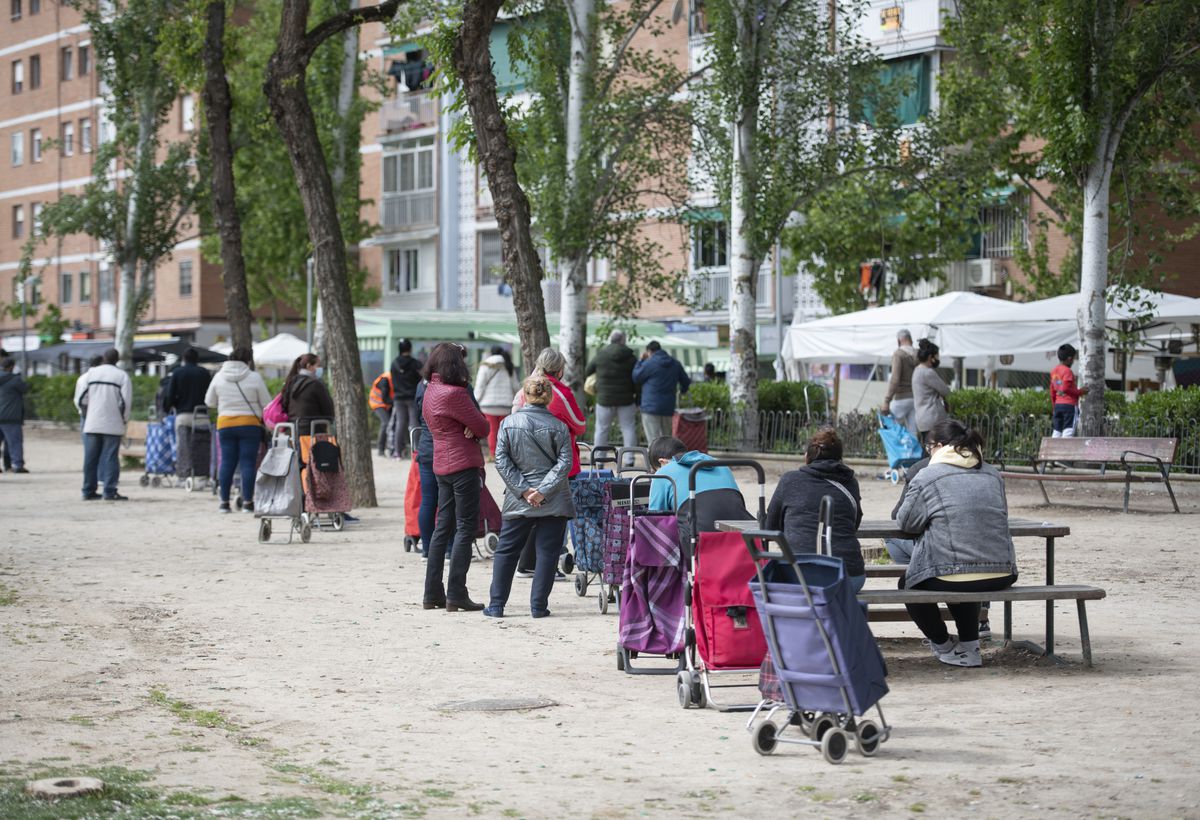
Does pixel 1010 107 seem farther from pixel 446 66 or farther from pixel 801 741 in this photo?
pixel 801 741

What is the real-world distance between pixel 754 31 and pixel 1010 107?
528 centimetres

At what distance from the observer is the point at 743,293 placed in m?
29.8

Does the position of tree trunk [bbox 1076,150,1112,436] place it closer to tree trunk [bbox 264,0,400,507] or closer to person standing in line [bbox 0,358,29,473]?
tree trunk [bbox 264,0,400,507]

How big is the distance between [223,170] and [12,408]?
6.68m

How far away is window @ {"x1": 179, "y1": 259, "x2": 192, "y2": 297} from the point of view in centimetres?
7019

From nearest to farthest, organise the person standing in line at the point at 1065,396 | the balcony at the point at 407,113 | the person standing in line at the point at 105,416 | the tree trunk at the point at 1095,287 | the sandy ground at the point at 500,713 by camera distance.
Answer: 1. the sandy ground at the point at 500,713
2. the person standing in line at the point at 105,416
3. the tree trunk at the point at 1095,287
4. the person standing in line at the point at 1065,396
5. the balcony at the point at 407,113

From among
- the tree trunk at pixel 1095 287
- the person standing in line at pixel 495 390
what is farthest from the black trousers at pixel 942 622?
the tree trunk at pixel 1095 287

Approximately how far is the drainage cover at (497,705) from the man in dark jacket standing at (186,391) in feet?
52.7

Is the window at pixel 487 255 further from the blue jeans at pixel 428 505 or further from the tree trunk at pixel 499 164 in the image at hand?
the blue jeans at pixel 428 505

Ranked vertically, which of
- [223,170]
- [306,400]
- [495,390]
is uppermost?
[223,170]

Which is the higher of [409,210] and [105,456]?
[409,210]

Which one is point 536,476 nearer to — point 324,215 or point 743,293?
point 324,215

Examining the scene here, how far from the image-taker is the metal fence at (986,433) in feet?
72.2

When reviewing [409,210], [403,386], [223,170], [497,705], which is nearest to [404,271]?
[409,210]
